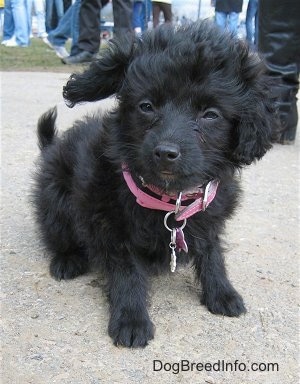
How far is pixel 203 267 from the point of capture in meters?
2.76

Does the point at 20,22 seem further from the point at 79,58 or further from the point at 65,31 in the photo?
the point at 79,58

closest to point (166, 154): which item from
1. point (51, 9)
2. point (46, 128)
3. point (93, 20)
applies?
point (46, 128)

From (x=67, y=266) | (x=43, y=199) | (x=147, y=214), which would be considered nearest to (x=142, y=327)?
(x=147, y=214)

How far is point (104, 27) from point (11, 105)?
12.9m

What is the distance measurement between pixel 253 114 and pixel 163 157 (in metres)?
0.52

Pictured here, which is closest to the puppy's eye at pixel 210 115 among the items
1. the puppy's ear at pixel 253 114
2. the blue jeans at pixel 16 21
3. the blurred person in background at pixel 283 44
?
the puppy's ear at pixel 253 114

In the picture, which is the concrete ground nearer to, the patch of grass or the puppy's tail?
the puppy's tail

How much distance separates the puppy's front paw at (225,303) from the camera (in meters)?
2.64

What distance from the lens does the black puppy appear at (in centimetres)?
222

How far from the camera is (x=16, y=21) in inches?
528

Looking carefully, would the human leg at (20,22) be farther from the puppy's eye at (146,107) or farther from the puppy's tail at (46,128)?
the puppy's eye at (146,107)

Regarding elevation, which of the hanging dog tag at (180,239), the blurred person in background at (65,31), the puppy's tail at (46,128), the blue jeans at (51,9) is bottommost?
the blue jeans at (51,9)

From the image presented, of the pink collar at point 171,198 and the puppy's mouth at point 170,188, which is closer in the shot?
the puppy's mouth at point 170,188

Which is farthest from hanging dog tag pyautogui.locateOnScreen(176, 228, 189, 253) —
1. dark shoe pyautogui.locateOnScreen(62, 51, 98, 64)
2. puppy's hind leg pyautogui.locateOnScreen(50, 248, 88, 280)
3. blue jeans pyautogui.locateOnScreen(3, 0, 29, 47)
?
blue jeans pyautogui.locateOnScreen(3, 0, 29, 47)
